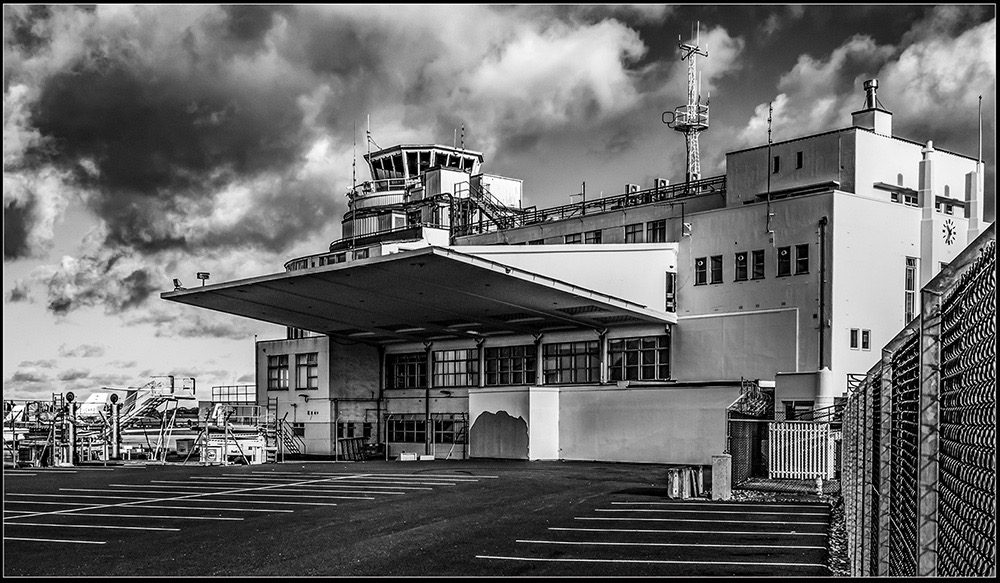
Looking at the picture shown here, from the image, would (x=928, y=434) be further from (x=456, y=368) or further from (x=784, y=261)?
→ (x=456, y=368)

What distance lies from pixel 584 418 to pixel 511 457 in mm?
4476

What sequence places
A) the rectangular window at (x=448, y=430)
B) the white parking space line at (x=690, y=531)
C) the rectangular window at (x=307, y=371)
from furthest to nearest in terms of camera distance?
the rectangular window at (x=307, y=371) → the rectangular window at (x=448, y=430) → the white parking space line at (x=690, y=531)

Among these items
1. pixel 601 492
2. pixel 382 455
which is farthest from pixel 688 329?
pixel 382 455

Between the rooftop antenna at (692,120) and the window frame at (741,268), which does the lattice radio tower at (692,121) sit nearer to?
the rooftop antenna at (692,120)

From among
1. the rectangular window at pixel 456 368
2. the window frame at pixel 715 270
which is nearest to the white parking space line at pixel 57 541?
the window frame at pixel 715 270

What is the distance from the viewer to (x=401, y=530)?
62.4 feet

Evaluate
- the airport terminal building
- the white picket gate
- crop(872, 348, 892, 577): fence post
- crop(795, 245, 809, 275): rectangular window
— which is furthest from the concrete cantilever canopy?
crop(872, 348, 892, 577): fence post

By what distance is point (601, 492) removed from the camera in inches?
1078

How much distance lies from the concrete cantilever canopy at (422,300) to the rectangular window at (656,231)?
17.5 feet

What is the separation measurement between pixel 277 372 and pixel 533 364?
61.8ft

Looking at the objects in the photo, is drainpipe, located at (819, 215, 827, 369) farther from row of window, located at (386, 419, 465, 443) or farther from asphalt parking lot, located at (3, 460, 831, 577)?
row of window, located at (386, 419, 465, 443)

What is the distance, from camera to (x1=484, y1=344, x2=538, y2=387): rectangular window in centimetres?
5194

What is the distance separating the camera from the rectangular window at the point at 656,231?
49312 mm

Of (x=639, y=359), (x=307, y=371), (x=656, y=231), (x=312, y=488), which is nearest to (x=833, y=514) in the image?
(x=312, y=488)
